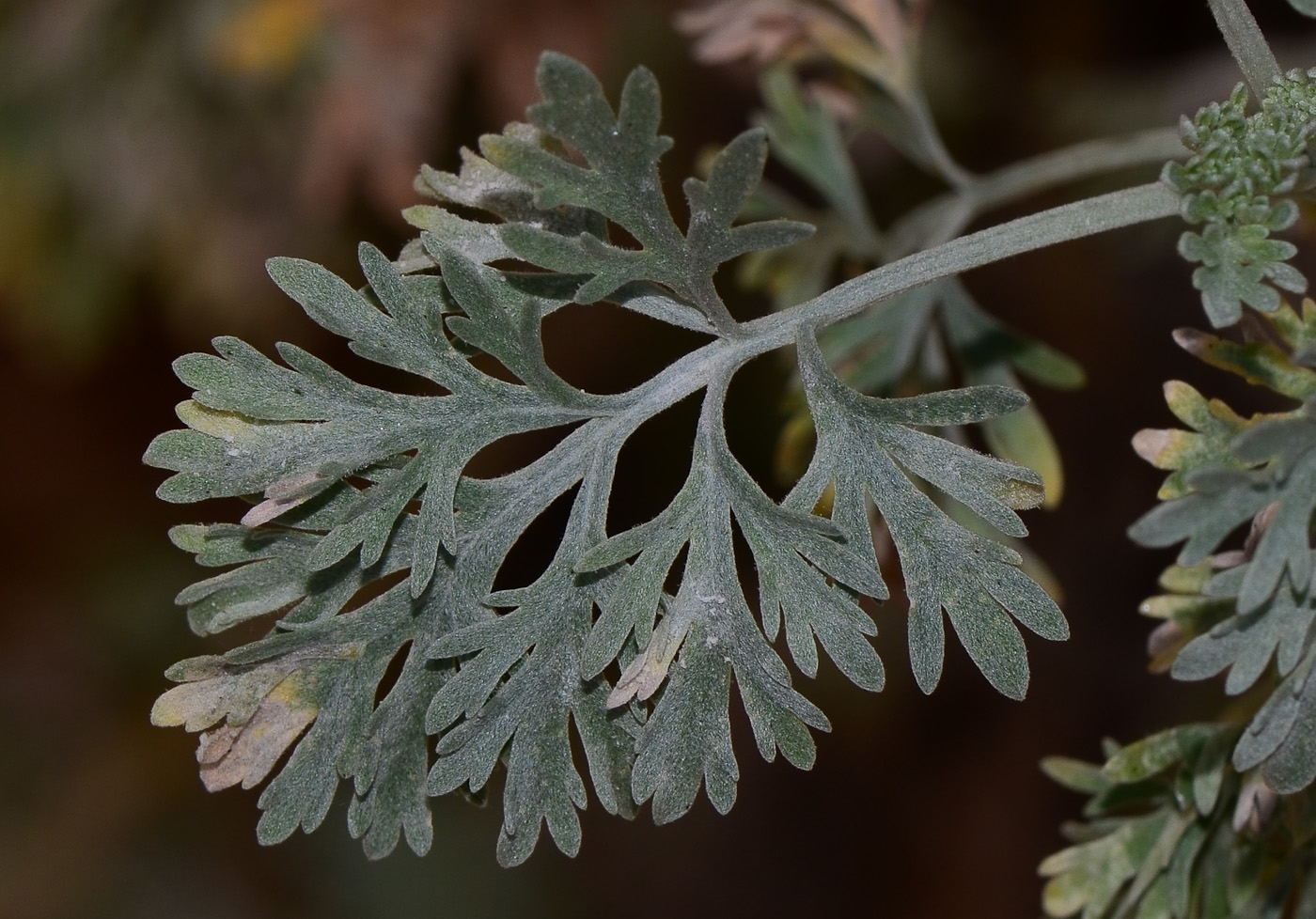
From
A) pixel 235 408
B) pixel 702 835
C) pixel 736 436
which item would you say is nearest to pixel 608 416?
pixel 235 408

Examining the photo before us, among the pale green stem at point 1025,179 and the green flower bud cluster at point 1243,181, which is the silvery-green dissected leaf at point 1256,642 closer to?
the green flower bud cluster at point 1243,181

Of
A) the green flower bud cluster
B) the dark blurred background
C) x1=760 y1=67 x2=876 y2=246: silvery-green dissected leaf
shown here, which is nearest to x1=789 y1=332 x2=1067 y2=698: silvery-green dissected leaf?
the green flower bud cluster

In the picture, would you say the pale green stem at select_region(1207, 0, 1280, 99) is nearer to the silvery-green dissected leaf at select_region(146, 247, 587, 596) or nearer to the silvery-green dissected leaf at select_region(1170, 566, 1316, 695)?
the silvery-green dissected leaf at select_region(1170, 566, 1316, 695)

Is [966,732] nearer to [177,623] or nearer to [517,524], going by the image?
[177,623]

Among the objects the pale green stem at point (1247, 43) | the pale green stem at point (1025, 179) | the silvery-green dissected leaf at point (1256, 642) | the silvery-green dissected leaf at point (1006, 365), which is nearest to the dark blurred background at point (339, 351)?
the pale green stem at point (1025, 179)

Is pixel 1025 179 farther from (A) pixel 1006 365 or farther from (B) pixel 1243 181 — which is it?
(B) pixel 1243 181

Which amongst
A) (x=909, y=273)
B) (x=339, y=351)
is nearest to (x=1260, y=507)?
(x=909, y=273)
